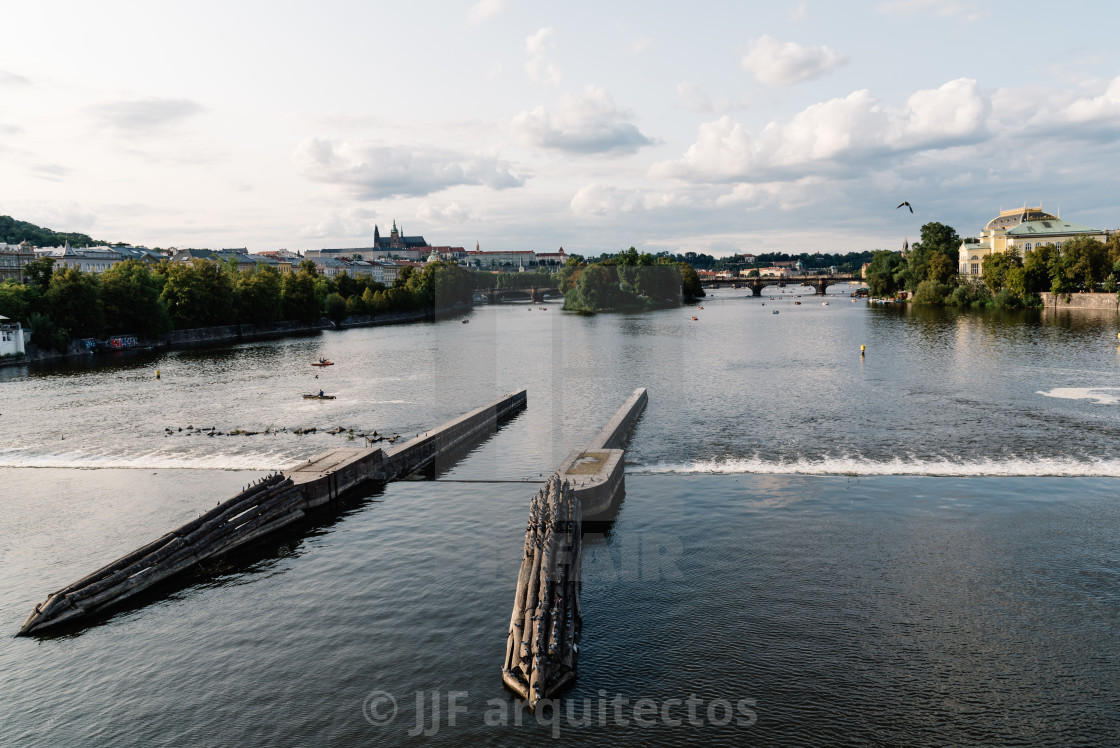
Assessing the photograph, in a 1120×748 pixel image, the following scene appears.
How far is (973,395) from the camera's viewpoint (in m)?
59.8

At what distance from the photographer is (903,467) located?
1555 inches

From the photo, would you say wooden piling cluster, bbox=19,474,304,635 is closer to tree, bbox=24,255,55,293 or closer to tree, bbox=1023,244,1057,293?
tree, bbox=24,255,55,293

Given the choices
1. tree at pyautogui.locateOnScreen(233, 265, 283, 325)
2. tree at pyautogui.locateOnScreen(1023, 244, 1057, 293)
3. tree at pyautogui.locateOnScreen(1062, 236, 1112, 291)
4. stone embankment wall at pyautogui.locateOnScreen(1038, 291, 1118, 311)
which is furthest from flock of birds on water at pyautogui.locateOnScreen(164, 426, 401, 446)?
tree at pyautogui.locateOnScreen(1023, 244, 1057, 293)

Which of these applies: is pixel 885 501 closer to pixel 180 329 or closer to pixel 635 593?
pixel 635 593

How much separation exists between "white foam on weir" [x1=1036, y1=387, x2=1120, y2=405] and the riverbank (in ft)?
381

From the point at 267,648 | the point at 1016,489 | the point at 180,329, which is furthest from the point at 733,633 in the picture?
the point at 180,329

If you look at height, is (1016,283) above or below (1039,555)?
above

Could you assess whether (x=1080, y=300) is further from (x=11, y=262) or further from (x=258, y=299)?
(x=11, y=262)

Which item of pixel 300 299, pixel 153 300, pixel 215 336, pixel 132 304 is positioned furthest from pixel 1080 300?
pixel 132 304

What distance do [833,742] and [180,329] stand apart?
138m

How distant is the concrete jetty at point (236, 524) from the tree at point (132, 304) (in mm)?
97910

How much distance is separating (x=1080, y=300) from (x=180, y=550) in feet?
576

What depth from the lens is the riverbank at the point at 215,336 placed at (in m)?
101

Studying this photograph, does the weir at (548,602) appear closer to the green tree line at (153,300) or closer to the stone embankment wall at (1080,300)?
the green tree line at (153,300)
